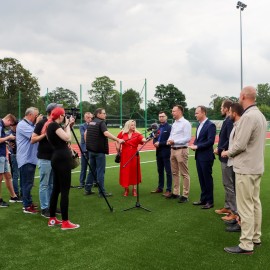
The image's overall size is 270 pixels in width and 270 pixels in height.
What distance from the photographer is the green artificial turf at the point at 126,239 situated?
395 centimetres

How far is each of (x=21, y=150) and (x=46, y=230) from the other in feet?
5.73

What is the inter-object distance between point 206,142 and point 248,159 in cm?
224

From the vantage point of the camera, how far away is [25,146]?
6207mm

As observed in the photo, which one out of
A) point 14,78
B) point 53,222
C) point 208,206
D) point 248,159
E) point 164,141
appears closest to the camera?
point 248,159

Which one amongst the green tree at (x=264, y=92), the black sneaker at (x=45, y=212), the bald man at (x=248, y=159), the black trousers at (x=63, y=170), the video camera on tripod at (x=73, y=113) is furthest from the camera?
the green tree at (x=264, y=92)

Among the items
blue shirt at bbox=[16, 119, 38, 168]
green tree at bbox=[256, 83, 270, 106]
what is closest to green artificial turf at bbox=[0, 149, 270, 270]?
blue shirt at bbox=[16, 119, 38, 168]

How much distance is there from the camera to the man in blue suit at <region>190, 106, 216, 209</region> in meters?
6.44

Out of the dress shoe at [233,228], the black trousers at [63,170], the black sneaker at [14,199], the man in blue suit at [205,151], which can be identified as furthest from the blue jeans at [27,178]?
the dress shoe at [233,228]

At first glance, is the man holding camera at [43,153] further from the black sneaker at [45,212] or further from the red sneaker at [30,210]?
the red sneaker at [30,210]

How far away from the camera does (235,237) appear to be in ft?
16.0

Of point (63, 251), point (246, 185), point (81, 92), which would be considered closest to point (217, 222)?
point (246, 185)

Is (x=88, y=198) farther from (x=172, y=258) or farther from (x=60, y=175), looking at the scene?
(x=172, y=258)

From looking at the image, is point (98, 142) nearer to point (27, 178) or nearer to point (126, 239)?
point (27, 178)

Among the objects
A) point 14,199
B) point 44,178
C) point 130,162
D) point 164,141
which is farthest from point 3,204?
point 164,141
